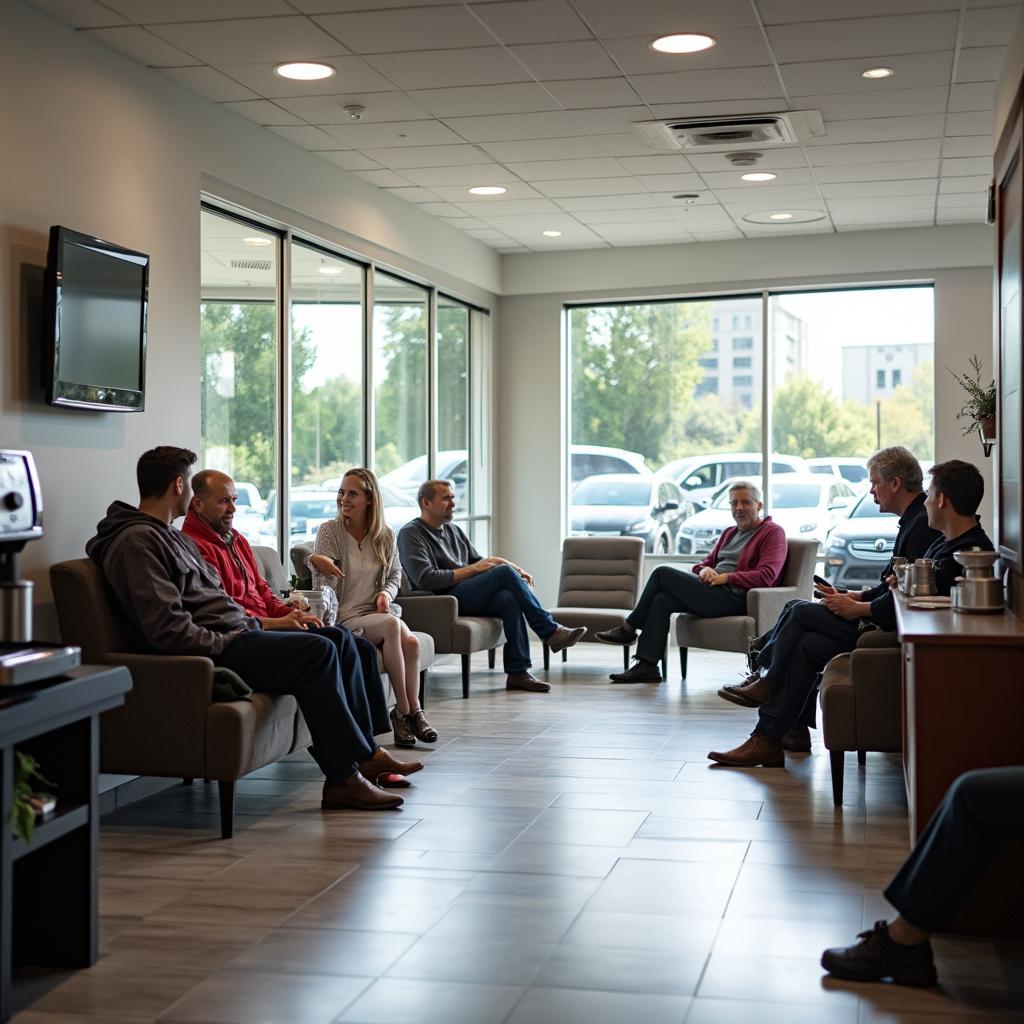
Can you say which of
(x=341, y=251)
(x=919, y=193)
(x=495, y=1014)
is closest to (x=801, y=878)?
(x=495, y=1014)

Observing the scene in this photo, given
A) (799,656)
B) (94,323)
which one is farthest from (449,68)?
(799,656)

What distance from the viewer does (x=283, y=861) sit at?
427 cm

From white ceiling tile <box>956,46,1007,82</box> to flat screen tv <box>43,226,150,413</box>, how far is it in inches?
139

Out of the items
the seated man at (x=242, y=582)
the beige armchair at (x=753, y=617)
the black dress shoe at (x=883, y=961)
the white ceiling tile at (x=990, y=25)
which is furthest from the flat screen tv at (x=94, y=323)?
the beige armchair at (x=753, y=617)

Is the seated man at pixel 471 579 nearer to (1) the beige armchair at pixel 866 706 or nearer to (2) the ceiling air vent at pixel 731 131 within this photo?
(2) the ceiling air vent at pixel 731 131

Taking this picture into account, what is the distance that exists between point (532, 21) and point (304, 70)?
1163mm

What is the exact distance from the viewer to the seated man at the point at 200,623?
464cm

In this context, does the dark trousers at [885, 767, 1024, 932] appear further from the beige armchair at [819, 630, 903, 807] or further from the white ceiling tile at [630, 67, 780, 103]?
the white ceiling tile at [630, 67, 780, 103]

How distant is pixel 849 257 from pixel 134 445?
6244mm

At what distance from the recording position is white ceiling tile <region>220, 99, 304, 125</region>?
635 cm

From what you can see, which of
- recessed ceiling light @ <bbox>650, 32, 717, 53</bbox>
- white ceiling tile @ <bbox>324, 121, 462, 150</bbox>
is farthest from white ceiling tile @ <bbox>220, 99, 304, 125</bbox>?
recessed ceiling light @ <bbox>650, 32, 717, 53</bbox>

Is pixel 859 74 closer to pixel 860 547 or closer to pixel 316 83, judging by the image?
pixel 316 83

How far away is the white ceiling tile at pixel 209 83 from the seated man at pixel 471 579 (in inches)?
98.5

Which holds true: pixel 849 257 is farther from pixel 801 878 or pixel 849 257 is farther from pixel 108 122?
pixel 801 878
